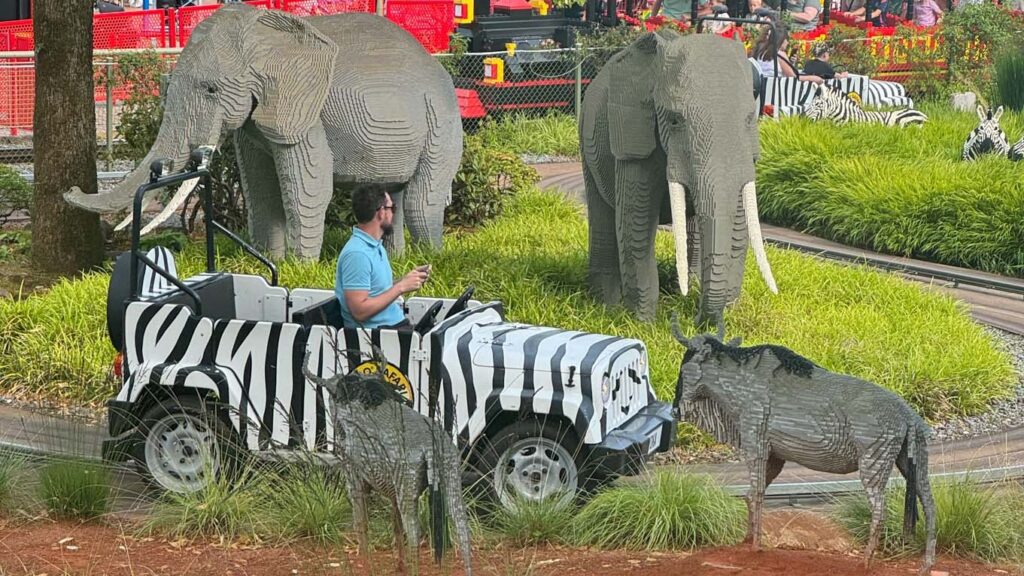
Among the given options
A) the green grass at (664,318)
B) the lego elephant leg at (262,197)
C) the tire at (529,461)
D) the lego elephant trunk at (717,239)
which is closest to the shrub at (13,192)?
the green grass at (664,318)

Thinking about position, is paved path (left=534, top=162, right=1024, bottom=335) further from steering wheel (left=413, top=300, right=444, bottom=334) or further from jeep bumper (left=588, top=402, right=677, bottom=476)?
steering wheel (left=413, top=300, right=444, bottom=334)

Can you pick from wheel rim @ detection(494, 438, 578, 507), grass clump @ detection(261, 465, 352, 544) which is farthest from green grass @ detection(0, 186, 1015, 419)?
grass clump @ detection(261, 465, 352, 544)

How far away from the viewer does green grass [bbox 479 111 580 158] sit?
20.8 metres

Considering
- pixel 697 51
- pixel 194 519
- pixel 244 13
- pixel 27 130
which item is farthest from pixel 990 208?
pixel 27 130

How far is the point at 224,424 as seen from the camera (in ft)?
23.6

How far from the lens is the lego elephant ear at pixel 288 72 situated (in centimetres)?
1043

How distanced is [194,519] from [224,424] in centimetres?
73

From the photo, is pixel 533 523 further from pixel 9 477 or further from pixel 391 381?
pixel 9 477

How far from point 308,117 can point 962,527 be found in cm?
614

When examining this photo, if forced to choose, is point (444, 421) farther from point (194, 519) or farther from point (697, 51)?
point (697, 51)

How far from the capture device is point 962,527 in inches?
241

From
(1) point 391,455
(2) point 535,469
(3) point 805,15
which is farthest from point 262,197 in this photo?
(3) point 805,15

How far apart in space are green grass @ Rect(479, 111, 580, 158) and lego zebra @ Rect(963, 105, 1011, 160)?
588 centimetres

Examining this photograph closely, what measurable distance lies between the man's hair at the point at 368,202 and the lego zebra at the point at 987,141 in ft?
36.6
